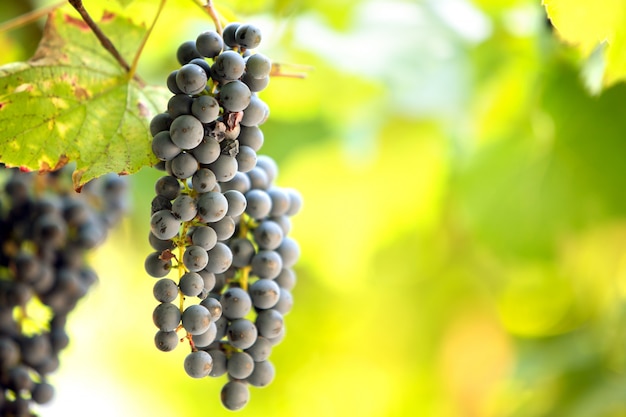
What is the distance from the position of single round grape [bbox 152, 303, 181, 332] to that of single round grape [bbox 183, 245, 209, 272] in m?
0.04

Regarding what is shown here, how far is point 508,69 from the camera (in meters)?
1.50

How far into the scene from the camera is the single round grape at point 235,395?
65 centimetres

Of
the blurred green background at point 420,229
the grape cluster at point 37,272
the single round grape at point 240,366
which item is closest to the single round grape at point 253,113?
the single round grape at point 240,366

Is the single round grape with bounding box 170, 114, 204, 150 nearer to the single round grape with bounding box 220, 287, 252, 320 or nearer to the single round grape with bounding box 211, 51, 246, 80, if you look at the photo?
the single round grape with bounding box 211, 51, 246, 80

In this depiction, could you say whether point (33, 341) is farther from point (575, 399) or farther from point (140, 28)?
point (575, 399)

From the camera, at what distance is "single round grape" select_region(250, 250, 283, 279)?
659mm

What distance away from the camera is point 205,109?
56cm

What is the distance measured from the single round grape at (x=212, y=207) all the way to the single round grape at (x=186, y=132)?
1.7 inches

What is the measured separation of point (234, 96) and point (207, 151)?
49 mm

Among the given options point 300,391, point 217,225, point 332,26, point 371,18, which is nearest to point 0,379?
point 217,225

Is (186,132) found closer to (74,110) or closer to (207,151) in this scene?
(207,151)

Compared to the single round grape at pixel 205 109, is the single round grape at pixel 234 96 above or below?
above

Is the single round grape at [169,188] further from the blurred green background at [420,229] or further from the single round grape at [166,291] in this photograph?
the blurred green background at [420,229]

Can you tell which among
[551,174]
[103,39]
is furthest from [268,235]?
[551,174]
